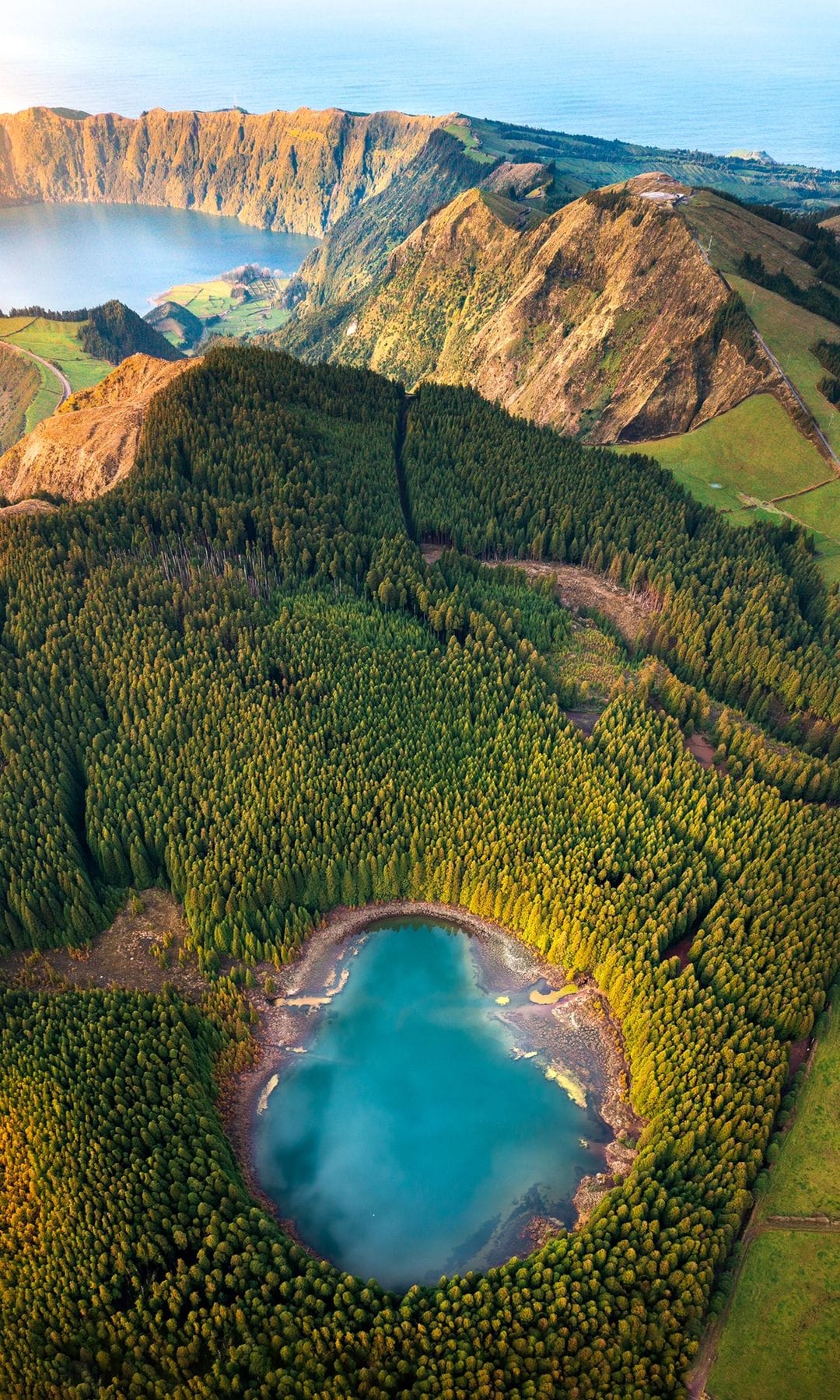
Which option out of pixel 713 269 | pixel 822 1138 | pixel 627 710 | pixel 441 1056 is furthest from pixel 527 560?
pixel 822 1138

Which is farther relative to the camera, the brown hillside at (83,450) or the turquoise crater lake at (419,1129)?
the brown hillside at (83,450)

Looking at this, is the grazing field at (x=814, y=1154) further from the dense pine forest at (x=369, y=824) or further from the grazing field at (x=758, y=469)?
the grazing field at (x=758, y=469)

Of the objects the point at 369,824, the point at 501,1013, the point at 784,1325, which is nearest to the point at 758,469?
the point at 369,824

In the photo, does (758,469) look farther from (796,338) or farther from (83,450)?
(83,450)

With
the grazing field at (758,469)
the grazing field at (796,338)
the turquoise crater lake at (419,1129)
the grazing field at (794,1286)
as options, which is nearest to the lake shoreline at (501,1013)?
the turquoise crater lake at (419,1129)

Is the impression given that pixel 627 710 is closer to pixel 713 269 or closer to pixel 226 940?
pixel 226 940

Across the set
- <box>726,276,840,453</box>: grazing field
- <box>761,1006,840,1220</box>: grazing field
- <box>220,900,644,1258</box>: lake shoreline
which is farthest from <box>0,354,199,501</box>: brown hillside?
<box>761,1006,840,1220</box>: grazing field

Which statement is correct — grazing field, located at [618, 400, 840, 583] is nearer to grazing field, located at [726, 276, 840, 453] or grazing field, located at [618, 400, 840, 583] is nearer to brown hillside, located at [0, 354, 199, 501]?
grazing field, located at [726, 276, 840, 453]
